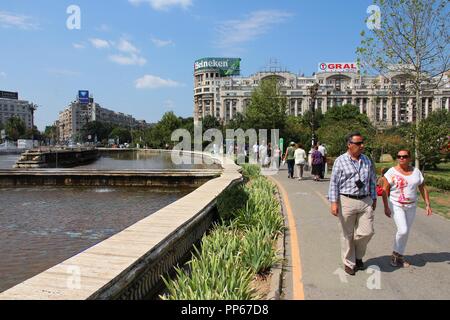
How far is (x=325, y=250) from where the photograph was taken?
7430 millimetres

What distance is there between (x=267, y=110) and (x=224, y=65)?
144 meters

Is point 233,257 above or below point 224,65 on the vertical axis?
below

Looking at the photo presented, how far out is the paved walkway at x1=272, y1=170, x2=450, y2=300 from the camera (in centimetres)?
534

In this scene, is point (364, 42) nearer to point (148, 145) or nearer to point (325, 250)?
point (325, 250)

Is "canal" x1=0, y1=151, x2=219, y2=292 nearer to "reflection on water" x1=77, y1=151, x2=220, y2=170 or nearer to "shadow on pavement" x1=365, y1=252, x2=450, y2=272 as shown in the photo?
"shadow on pavement" x1=365, y1=252, x2=450, y2=272

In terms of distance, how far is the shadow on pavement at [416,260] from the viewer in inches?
254

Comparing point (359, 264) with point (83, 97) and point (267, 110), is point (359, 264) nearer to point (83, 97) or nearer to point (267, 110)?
point (267, 110)

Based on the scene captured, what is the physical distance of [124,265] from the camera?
4.52m

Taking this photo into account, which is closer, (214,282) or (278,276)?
(214,282)

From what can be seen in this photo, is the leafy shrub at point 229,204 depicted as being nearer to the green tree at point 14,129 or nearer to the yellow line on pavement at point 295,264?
the yellow line on pavement at point 295,264

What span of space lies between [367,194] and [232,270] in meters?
2.18

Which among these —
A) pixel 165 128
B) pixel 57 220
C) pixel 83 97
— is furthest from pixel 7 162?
pixel 83 97
